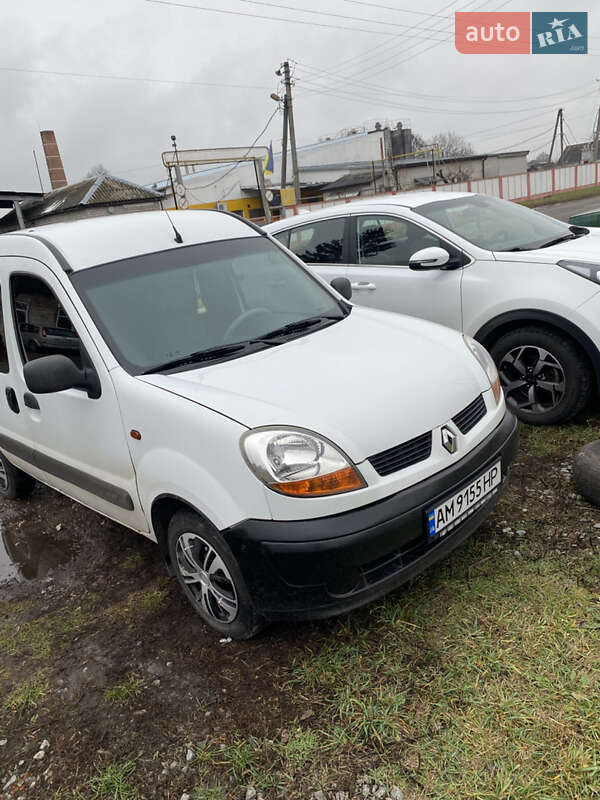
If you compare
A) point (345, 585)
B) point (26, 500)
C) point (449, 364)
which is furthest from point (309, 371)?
point (26, 500)

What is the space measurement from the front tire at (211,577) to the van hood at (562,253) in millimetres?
3090

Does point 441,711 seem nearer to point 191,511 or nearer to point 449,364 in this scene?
point 191,511

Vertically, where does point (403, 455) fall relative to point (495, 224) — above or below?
below

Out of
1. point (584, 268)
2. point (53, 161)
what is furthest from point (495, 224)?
point (53, 161)

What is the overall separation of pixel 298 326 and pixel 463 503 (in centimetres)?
130

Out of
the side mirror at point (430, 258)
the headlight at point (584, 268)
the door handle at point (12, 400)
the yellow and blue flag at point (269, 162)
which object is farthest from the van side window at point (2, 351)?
the yellow and blue flag at point (269, 162)

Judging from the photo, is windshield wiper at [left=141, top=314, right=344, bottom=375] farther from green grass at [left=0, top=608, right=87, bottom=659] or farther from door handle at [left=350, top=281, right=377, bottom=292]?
door handle at [left=350, top=281, right=377, bottom=292]

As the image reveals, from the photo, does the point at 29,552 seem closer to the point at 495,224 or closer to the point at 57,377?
the point at 57,377

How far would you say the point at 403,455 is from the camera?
7.73ft

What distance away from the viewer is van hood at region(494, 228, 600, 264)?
4082 millimetres

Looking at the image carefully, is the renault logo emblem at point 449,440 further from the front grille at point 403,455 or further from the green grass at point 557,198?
the green grass at point 557,198

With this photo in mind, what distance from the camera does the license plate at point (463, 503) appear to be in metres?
2.39

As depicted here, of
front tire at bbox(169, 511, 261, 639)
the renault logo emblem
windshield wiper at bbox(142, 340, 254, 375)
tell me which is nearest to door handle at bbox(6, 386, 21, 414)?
windshield wiper at bbox(142, 340, 254, 375)

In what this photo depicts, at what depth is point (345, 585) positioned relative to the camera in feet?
7.38
